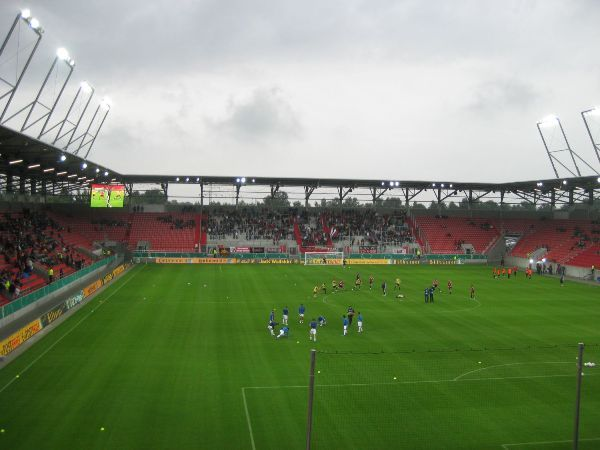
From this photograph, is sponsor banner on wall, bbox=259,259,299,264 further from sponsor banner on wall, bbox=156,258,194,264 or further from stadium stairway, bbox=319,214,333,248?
sponsor banner on wall, bbox=156,258,194,264

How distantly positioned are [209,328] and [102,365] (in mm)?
7663

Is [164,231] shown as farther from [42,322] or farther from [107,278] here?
[42,322]

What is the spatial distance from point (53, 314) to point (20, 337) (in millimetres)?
5437

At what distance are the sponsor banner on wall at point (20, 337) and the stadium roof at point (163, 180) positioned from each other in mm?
10882

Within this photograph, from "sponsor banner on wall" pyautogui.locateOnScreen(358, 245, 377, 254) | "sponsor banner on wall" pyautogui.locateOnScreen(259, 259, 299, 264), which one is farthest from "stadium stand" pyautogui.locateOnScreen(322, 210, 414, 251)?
"sponsor banner on wall" pyautogui.locateOnScreen(259, 259, 299, 264)

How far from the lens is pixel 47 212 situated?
201ft

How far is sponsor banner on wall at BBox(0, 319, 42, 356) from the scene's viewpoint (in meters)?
21.1

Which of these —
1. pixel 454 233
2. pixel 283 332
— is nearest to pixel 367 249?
pixel 454 233

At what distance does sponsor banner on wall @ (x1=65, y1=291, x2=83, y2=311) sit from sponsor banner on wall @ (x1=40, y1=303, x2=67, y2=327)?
767 millimetres

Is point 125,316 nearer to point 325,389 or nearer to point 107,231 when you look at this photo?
point 325,389

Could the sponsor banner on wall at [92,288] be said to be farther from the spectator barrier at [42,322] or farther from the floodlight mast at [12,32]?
the floodlight mast at [12,32]

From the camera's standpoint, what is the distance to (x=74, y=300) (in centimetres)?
3294

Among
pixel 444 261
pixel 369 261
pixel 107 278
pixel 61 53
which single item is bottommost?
pixel 107 278

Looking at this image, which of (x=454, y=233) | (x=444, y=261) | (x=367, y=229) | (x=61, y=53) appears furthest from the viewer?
(x=454, y=233)
